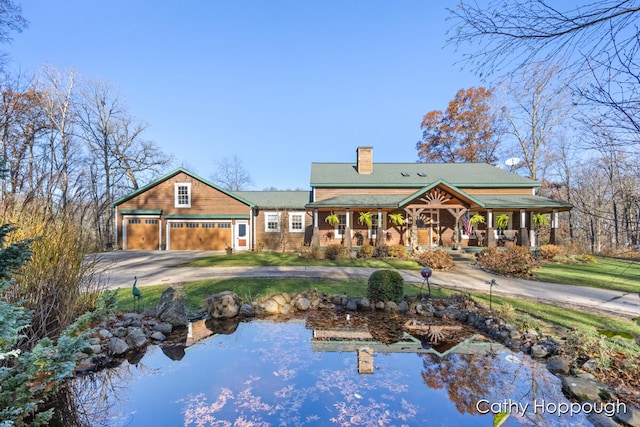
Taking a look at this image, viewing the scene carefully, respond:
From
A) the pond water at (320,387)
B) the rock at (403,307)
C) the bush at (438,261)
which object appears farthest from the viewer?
the bush at (438,261)

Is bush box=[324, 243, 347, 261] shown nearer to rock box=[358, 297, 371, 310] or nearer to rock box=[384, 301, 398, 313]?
rock box=[358, 297, 371, 310]

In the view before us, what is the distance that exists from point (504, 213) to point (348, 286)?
15.6 meters

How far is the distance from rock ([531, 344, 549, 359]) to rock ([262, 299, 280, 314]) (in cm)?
507

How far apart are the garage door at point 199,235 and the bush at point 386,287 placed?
51.4 ft

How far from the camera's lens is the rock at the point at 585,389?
11.8 feet

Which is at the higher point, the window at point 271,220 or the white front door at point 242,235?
the window at point 271,220

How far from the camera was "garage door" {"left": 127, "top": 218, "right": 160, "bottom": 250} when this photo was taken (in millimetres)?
20906

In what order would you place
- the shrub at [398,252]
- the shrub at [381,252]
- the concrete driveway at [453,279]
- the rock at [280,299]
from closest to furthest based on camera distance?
the rock at [280,299] < the concrete driveway at [453,279] < the shrub at [398,252] < the shrub at [381,252]

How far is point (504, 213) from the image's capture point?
19531 millimetres

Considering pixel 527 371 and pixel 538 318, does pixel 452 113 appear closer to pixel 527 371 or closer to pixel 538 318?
pixel 538 318

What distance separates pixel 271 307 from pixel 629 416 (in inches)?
236

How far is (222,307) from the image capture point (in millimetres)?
6734

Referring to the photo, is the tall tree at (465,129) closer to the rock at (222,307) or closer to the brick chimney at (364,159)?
the brick chimney at (364,159)

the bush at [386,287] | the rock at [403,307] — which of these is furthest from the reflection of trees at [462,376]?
the bush at [386,287]
